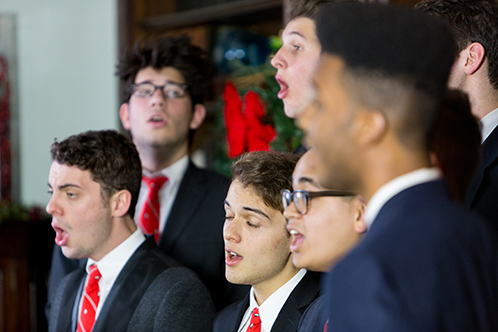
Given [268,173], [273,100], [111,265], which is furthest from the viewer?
[273,100]

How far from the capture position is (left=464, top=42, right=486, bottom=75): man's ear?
1.67 meters

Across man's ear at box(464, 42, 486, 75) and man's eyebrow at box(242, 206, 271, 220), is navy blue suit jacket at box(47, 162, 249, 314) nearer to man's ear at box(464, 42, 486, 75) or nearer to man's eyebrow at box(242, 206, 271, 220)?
man's eyebrow at box(242, 206, 271, 220)

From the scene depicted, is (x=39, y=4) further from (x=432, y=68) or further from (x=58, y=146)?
(x=432, y=68)

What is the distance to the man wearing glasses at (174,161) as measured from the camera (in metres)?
2.39

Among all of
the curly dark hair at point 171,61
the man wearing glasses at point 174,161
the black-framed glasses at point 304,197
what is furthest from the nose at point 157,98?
the black-framed glasses at point 304,197

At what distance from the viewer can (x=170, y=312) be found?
190 cm

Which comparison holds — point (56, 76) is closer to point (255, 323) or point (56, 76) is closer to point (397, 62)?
point (255, 323)

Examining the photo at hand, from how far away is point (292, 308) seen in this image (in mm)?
1642

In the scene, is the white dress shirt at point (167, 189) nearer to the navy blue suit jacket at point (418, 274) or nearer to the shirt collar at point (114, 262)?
the shirt collar at point (114, 262)

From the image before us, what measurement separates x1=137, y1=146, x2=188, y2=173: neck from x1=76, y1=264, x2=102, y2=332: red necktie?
2.04ft

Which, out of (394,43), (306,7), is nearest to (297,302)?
(306,7)

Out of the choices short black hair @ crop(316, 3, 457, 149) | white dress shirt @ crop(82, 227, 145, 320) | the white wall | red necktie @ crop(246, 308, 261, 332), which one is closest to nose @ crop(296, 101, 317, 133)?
short black hair @ crop(316, 3, 457, 149)

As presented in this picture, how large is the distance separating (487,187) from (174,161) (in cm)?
137

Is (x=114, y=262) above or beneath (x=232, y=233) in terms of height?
beneath
